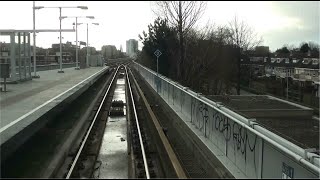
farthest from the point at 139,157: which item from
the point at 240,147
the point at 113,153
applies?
the point at 240,147

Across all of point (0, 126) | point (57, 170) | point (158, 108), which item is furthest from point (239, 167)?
point (158, 108)

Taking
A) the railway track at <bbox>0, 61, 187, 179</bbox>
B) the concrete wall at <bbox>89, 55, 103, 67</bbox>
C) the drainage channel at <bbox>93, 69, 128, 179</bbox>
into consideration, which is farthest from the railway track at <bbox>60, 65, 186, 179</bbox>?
the concrete wall at <bbox>89, 55, 103, 67</bbox>

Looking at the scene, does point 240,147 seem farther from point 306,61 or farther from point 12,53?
point 306,61

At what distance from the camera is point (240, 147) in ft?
26.3

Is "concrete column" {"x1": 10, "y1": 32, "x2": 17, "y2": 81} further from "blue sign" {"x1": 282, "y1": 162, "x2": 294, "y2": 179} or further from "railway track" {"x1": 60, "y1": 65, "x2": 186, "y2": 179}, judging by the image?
"blue sign" {"x1": 282, "y1": 162, "x2": 294, "y2": 179}

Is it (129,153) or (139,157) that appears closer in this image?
(139,157)

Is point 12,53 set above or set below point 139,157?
above

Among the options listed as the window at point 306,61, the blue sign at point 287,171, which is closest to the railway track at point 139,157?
the blue sign at point 287,171

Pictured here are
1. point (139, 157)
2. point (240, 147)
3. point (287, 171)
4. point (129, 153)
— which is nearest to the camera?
point (287, 171)

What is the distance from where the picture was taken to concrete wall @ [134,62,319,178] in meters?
5.91

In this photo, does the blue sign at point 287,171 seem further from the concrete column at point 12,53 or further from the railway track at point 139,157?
the concrete column at point 12,53

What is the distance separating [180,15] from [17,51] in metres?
11.1

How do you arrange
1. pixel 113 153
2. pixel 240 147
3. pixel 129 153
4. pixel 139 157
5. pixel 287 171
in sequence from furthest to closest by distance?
pixel 113 153, pixel 129 153, pixel 139 157, pixel 240 147, pixel 287 171

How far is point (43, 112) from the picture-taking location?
15008mm
